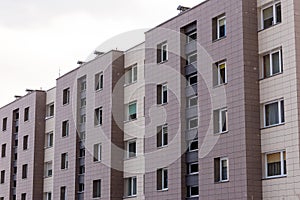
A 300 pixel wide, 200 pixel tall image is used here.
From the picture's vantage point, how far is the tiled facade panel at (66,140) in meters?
53.0

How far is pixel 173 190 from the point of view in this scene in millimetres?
39750

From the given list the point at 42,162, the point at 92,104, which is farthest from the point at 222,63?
the point at 42,162

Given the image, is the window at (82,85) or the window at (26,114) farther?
the window at (26,114)

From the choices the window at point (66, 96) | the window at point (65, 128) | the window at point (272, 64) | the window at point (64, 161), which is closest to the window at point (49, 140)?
the window at point (65, 128)

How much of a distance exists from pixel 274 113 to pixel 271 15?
215 inches

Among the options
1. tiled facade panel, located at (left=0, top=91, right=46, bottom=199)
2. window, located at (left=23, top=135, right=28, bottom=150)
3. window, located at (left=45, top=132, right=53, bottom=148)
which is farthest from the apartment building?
window, located at (left=23, top=135, right=28, bottom=150)

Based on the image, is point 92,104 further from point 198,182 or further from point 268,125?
point 268,125

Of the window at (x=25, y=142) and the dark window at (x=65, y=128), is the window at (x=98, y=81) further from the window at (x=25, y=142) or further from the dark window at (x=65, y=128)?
the window at (x=25, y=142)

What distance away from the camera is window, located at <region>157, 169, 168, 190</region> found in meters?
41.3

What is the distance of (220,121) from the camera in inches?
1452

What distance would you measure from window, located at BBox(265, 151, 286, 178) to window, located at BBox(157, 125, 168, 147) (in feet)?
28.9

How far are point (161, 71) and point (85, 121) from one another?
1210 cm

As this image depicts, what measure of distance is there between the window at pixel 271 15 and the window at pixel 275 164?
23.3 ft

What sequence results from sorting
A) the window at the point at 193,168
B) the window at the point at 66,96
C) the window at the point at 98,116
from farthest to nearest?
1. the window at the point at 66,96
2. the window at the point at 98,116
3. the window at the point at 193,168
